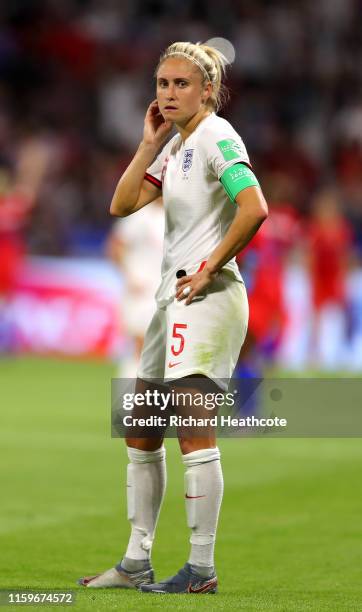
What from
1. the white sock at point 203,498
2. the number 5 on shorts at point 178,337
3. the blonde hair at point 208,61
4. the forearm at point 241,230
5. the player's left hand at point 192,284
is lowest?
the white sock at point 203,498

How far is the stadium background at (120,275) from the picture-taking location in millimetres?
7066

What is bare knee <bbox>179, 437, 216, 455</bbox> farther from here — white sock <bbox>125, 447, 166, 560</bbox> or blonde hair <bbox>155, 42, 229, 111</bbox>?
blonde hair <bbox>155, 42, 229, 111</bbox>

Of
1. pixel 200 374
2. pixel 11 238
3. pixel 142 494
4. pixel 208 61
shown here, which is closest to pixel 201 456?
pixel 200 374

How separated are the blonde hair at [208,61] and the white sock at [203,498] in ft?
4.87

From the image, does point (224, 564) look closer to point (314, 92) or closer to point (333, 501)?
point (333, 501)

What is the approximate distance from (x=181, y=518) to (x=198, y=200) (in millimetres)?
2883

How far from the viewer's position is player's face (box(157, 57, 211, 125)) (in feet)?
18.1

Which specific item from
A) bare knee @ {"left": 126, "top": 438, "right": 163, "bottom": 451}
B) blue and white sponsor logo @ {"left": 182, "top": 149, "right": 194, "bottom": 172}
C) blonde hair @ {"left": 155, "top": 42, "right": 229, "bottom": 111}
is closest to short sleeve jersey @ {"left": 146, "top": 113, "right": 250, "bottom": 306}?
blue and white sponsor logo @ {"left": 182, "top": 149, "right": 194, "bottom": 172}

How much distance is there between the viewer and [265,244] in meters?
13.8

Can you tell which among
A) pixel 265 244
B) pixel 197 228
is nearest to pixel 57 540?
pixel 197 228

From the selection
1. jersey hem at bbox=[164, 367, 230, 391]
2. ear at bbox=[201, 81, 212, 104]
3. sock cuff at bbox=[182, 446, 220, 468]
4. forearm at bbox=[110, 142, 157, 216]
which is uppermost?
ear at bbox=[201, 81, 212, 104]

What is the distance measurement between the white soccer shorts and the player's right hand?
679 mm

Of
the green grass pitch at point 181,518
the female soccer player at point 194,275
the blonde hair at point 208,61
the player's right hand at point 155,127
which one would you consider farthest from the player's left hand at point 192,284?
the green grass pitch at point 181,518

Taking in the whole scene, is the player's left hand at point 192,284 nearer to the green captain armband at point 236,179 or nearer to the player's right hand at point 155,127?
the green captain armband at point 236,179
